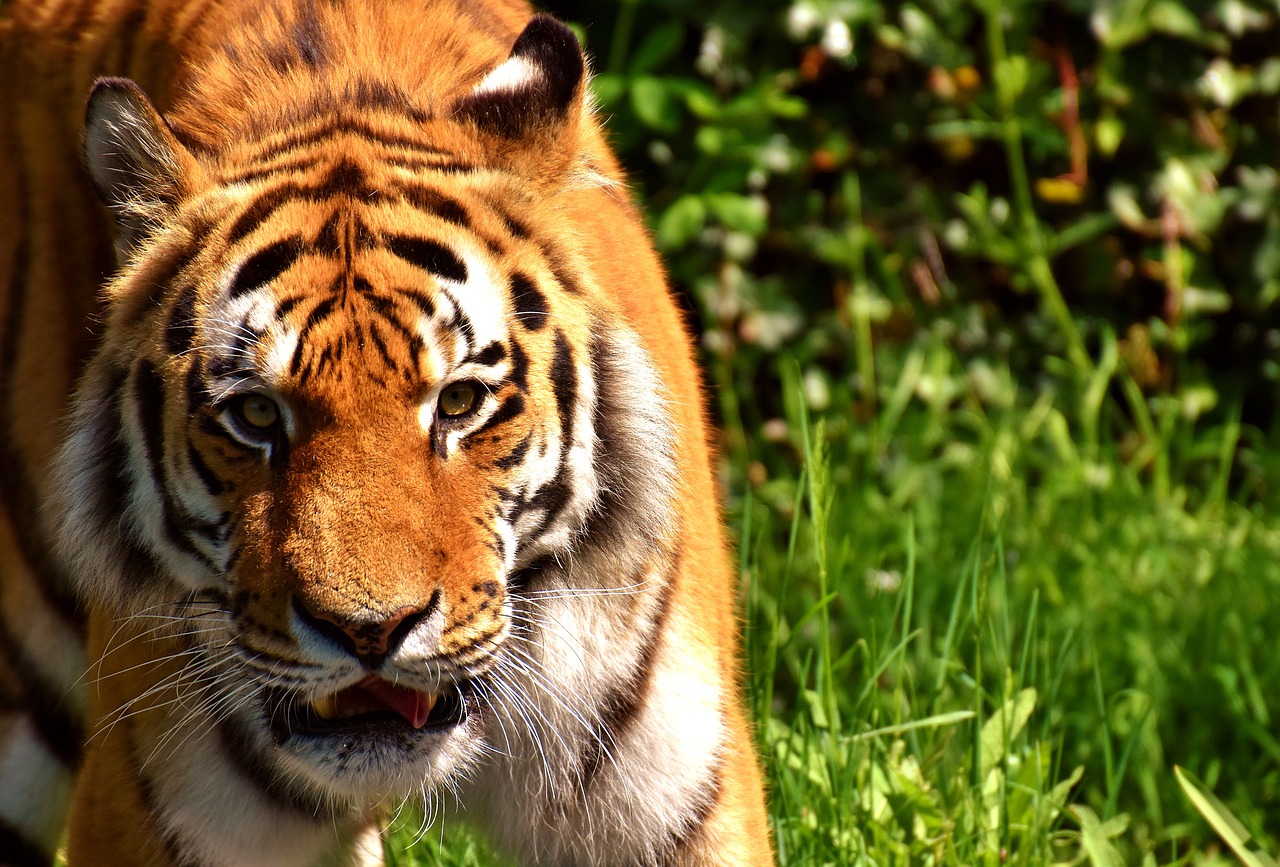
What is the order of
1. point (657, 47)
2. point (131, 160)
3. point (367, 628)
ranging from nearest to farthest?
point (367, 628), point (131, 160), point (657, 47)

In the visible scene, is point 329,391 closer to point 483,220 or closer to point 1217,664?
point 483,220

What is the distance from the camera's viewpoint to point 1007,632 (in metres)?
2.50

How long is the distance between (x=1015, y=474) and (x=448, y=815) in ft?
6.74

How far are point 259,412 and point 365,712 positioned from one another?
37 cm

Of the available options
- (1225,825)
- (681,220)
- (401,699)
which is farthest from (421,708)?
(681,220)

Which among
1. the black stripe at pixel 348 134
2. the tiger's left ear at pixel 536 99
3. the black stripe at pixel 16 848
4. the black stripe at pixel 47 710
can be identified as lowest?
the black stripe at pixel 16 848

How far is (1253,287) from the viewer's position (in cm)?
405

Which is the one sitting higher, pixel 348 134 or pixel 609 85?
pixel 609 85

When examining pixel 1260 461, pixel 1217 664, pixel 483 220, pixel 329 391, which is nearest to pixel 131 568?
pixel 329 391

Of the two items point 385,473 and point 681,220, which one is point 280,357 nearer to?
point 385,473

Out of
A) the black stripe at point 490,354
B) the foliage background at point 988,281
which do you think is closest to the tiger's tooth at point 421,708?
the black stripe at point 490,354

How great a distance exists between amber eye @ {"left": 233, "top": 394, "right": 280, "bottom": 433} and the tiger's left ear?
1.50 feet

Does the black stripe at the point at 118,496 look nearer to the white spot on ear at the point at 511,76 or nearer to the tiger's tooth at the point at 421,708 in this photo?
the tiger's tooth at the point at 421,708

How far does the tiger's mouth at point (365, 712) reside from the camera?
1752 millimetres
